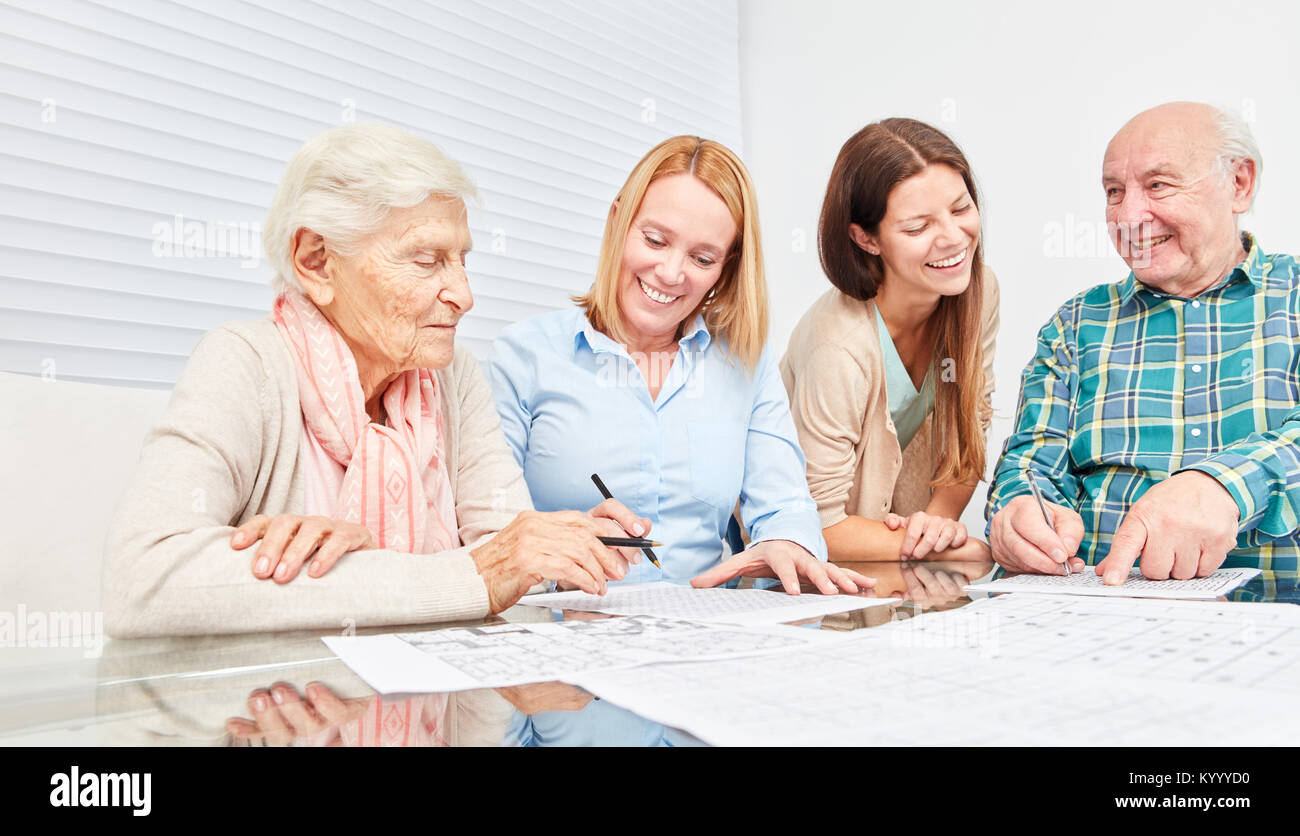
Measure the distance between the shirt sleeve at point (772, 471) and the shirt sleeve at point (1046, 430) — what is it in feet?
1.14

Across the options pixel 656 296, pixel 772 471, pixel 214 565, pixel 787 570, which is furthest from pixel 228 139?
pixel 787 570

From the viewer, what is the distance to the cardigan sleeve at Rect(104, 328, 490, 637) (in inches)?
34.3

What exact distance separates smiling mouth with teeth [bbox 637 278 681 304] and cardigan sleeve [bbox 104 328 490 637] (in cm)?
79

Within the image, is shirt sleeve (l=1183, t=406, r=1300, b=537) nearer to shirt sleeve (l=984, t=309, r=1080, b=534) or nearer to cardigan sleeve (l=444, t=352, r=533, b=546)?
shirt sleeve (l=984, t=309, r=1080, b=534)

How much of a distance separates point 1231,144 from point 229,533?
1743 millimetres

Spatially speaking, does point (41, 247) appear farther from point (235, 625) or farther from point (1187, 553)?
point (1187, 553)

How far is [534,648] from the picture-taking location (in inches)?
29.7

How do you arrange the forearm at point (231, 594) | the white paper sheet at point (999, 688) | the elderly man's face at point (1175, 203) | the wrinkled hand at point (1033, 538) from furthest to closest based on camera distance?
→ the elderly man's face at point (1175, 203), the wrinkled hand at point (1033, 538), the forearm at point (231, 594), the white paper sheet at point (999, 688)

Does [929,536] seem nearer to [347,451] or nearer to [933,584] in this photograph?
[933,584]

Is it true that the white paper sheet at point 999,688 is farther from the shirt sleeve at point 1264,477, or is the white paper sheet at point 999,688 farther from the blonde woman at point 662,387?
the blonde woman at point 662,387

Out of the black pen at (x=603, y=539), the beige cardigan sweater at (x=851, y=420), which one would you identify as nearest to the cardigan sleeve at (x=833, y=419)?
the beige cardigan sweater at (x=851, y=420)

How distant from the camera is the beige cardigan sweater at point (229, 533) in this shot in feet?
2.86
